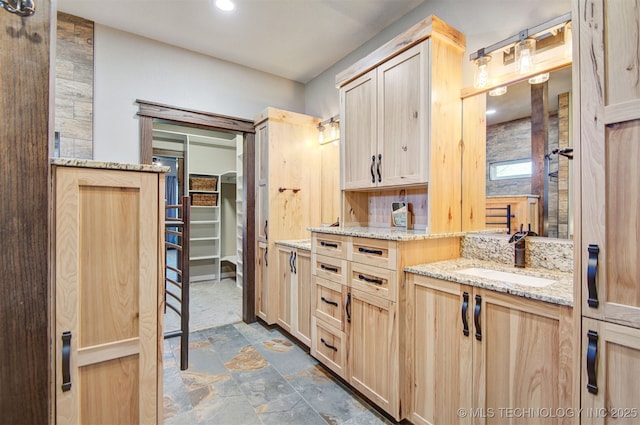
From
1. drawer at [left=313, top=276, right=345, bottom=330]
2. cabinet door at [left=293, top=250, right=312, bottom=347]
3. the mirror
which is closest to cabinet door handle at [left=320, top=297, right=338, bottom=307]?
drawer at [left=313, top=276, right=345, bottom=330]

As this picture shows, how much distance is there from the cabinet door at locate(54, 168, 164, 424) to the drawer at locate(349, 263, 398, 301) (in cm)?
123

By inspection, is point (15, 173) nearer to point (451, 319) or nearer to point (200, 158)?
point (451, 319)

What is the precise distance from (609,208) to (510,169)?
0.99m

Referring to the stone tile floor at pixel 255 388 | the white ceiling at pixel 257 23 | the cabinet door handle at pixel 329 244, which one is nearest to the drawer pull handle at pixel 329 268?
the cabinet door handle at pixel 329 244

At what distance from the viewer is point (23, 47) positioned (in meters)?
0.74

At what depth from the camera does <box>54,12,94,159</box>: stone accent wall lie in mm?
2408

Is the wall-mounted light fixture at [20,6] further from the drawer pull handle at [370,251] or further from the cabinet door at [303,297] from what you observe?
the cabinet door at [303,297]

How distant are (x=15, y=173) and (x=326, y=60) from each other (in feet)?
10.0

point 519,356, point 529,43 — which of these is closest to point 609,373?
point 519,356

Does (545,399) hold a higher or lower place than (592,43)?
lower

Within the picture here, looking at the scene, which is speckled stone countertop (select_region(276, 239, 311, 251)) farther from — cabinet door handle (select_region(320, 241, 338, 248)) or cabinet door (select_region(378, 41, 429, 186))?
cabinet door (select_region(378, 41, 429, 186))

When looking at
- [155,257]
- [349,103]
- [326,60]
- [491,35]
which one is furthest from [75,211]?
[326,60]

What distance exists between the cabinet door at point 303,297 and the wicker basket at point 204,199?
2988 millimetres

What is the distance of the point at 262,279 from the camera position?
10.7ft
